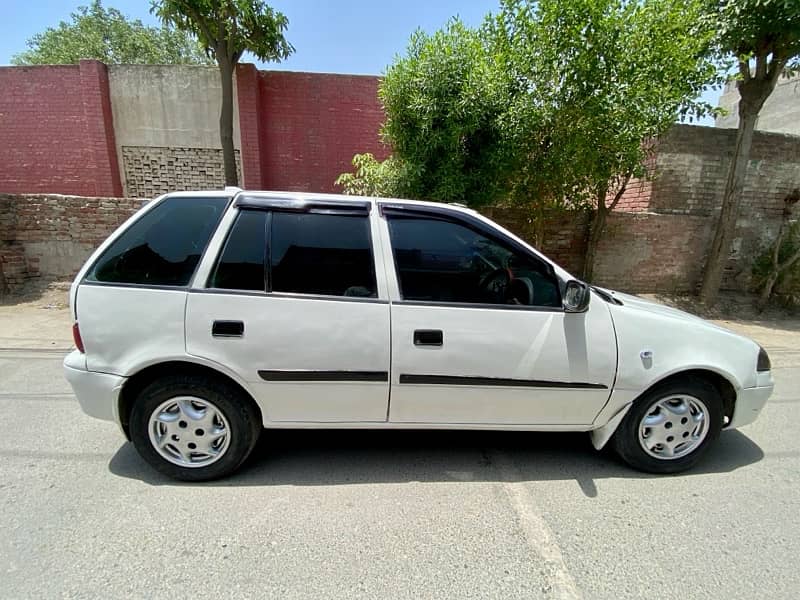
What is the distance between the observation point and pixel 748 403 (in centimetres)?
243

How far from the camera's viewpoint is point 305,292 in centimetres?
219

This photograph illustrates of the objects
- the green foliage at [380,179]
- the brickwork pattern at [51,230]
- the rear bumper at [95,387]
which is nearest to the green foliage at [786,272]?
the green foliage at [380,179]

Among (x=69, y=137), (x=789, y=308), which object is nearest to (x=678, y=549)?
(x=789, y=308)

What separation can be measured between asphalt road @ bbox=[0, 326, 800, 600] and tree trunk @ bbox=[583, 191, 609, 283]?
15.8 feet

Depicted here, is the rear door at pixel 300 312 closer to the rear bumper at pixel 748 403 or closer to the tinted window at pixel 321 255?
the tinted window at pixel 321 255

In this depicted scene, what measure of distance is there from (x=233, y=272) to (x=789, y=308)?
1011cm

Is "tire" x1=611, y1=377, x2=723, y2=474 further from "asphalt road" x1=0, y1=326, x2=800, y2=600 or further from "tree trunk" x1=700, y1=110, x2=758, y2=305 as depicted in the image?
"tree trunk" x1=700, y1=110, x2=758, y2=305

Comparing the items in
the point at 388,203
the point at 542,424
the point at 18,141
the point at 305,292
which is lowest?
the point at 542,424

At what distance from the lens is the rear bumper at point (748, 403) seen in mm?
2410

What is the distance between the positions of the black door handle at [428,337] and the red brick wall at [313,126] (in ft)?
25.1

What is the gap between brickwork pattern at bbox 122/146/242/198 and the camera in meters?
8.72

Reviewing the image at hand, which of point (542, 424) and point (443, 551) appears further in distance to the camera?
point (542, 424)

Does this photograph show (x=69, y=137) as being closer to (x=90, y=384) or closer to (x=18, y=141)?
(x=18, y=141)

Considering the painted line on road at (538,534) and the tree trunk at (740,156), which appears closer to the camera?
the painted line on road at (538,534)
